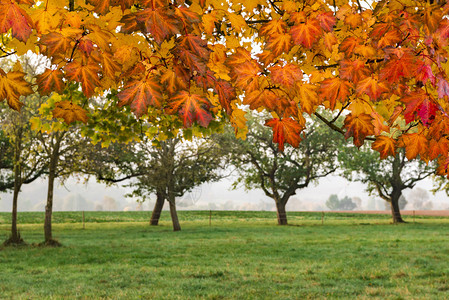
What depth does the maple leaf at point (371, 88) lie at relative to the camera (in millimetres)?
2676

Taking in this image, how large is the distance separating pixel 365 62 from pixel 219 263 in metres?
10.7

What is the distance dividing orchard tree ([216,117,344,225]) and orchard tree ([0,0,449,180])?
30.7m

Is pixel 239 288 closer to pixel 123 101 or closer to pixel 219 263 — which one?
pixel 219 263

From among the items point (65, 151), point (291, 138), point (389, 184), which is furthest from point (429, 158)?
point (389, 184)

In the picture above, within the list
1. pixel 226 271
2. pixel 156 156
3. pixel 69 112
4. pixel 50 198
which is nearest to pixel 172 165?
pixel 156 156

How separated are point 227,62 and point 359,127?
→ 928mm

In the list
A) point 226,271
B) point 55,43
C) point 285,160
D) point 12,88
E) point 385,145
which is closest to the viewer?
point 55,43

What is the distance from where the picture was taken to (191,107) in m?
2.05

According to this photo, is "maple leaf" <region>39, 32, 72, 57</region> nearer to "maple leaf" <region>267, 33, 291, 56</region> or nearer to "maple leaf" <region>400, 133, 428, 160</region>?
"maple leaf" <region>267, 33, 291, 56</region>

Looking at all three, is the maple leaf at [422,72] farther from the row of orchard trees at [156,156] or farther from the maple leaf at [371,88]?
the row of orchard trees at [156,156]

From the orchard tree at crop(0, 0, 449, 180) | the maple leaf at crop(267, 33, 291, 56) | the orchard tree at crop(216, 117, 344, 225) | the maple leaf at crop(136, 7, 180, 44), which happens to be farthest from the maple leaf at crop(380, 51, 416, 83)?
the orchard tree at crop(216, 117, 344, 225)

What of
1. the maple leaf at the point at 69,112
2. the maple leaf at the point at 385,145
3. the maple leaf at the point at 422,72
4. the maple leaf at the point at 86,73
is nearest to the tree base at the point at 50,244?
the maple leaf at the point at 69,112

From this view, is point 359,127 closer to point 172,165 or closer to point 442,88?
point 442,88

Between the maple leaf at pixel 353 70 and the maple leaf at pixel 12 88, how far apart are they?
177 cm
